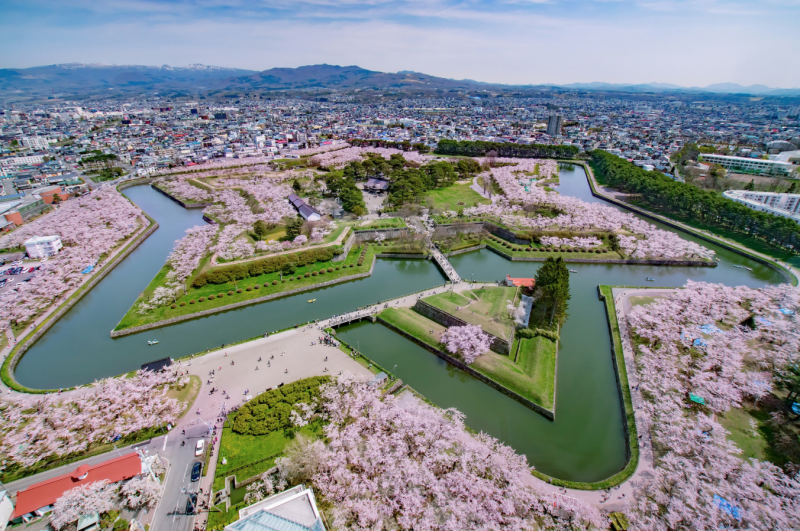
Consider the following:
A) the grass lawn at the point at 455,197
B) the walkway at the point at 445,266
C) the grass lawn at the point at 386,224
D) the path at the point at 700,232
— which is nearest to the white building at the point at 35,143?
the grass lawn at the point at 386,224

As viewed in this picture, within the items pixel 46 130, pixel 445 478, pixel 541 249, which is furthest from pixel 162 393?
pixel 46 130

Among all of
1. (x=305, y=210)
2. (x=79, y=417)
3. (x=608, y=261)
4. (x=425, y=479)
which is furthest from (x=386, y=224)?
(x=79, y=417)

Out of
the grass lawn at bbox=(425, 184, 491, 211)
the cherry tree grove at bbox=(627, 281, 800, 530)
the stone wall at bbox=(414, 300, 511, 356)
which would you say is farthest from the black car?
the grass lawn at bbox=(425, 184, 491, 211)

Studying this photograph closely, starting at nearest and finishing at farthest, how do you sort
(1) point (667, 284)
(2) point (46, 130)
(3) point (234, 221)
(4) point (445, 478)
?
(4) point (445, 478)
(1) point (667, 284)
(3) point (234, 221)
(2) point (46, 130)

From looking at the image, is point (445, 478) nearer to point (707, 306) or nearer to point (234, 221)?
point (707, 306)

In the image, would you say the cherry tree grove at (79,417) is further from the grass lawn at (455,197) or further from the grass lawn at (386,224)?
the grass lawn at (455,197)

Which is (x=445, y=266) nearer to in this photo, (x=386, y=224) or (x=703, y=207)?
(x=386, y=224)
